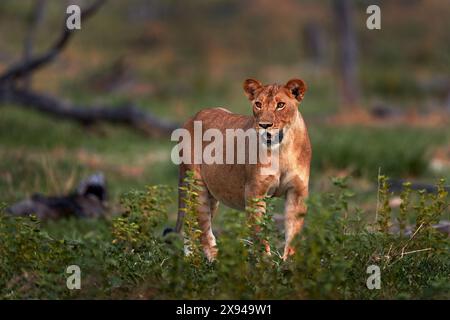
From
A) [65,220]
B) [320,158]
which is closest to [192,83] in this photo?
[320,158]

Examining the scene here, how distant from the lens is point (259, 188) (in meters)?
6.22

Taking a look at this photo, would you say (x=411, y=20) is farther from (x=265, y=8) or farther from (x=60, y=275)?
(x=60, y=275)

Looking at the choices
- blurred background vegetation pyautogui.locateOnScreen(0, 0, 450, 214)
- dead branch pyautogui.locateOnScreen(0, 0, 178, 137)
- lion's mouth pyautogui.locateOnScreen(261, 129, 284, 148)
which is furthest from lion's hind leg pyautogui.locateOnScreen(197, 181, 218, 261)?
dead branch pyautogui.locateOnScreen(0, 0, 178, 137)

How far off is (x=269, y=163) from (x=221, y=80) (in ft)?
64.4

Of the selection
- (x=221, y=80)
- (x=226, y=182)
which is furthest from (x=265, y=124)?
(x=221, y=80)

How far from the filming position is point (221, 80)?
84.4 feet

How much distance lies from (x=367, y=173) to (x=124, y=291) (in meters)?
7.29

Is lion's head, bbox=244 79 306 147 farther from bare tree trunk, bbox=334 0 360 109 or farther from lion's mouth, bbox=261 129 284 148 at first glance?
bare tree trunk, bbox=334 0 360 109

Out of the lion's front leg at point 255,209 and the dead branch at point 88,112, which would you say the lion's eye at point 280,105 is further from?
the dead branch at point 88,112

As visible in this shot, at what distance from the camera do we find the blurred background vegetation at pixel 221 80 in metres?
12.8

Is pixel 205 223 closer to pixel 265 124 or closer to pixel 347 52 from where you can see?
pixel 265 124

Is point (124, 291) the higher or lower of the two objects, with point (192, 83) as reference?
lower

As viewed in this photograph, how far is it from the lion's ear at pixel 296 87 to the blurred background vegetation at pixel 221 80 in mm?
4798

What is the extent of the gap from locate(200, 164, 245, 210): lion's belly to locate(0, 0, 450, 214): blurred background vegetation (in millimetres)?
3976
